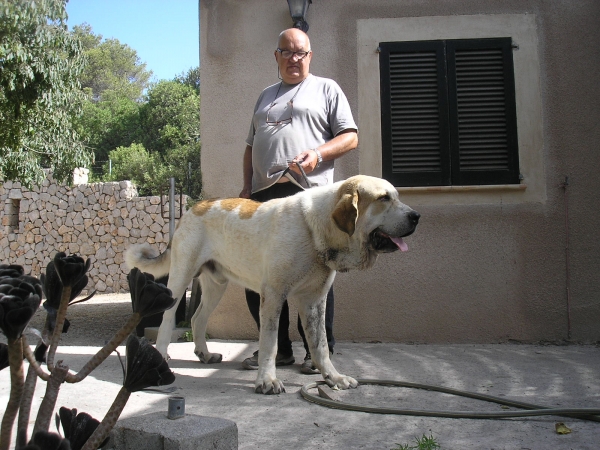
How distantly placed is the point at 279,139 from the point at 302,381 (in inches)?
64.1

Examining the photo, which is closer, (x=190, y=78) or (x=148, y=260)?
(x=148, y=260)

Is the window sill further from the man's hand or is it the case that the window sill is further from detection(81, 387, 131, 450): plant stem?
detection(81, 387, 131, 450): plant stem

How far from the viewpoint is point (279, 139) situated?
394 centimetres

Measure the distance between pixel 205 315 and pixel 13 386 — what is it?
323cm

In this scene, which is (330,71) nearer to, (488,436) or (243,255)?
(243,255)

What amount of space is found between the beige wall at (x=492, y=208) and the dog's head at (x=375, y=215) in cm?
201

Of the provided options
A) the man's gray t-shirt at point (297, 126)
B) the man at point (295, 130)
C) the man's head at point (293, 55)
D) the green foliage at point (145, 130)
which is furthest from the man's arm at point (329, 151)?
the green foliage at point (145, 130)

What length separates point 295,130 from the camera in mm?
3928

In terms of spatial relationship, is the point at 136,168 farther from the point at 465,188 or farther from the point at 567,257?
the point at 567,257

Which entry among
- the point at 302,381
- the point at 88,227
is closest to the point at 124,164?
the point at 88,227

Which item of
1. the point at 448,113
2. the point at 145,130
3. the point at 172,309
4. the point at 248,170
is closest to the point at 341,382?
the point at 172,309

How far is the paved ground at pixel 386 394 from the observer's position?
2432 mm

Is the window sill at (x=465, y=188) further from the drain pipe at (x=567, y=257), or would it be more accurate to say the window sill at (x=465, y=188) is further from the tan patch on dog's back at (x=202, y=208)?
the tan patch on dog's back at (x=202, y=208)

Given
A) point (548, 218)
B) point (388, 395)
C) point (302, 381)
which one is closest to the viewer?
point (388, 395)
